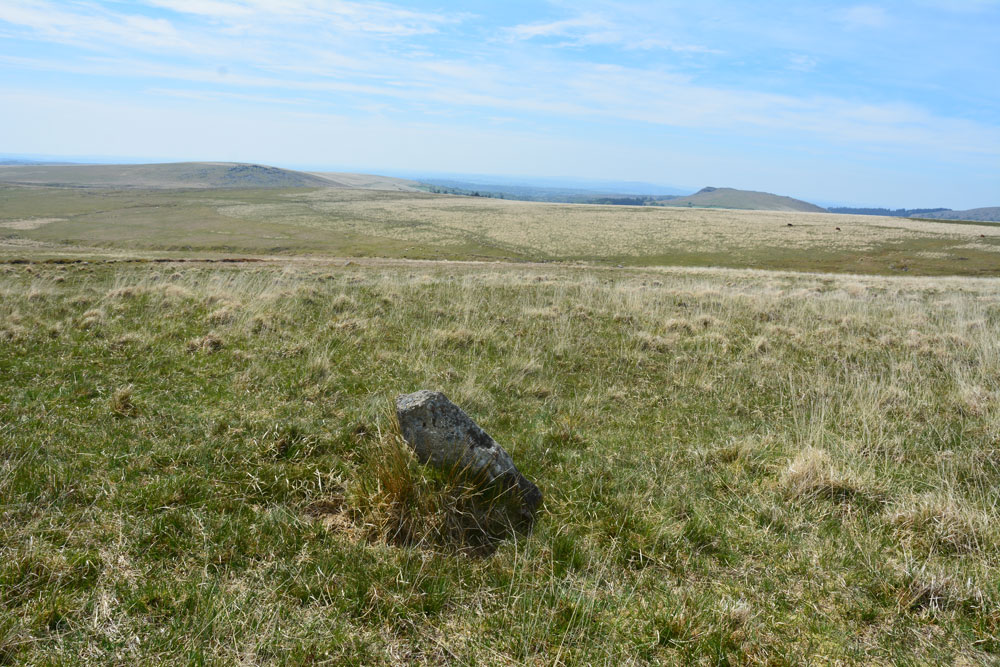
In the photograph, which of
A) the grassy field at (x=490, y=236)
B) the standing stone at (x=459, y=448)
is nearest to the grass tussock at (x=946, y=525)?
the standing stone at (x=459, y=448)

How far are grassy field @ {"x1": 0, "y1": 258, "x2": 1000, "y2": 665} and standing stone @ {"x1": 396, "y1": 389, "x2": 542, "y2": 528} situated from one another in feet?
0.56

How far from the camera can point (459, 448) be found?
429 centimetres

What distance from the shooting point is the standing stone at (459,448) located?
4227mm

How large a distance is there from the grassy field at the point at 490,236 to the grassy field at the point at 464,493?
126 feet

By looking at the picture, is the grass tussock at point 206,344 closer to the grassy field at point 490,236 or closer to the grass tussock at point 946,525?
the grass tussock at point 946,525

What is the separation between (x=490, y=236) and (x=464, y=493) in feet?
209

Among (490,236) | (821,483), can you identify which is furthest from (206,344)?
(490,236)

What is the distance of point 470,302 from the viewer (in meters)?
12.2

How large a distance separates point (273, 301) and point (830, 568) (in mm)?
10805

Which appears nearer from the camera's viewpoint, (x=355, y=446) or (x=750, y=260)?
(x=355, y=446)

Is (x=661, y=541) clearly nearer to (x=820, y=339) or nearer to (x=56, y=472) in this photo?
(x=56, y=472)

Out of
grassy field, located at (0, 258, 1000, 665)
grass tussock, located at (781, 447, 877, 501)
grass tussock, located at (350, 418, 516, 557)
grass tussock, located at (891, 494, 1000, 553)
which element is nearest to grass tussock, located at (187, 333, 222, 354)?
grassy field, located at (0, 258, 1000, 665)

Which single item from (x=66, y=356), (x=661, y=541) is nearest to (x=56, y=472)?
(x=66, y=356)

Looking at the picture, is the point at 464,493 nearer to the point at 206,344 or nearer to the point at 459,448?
the point at 459,448
